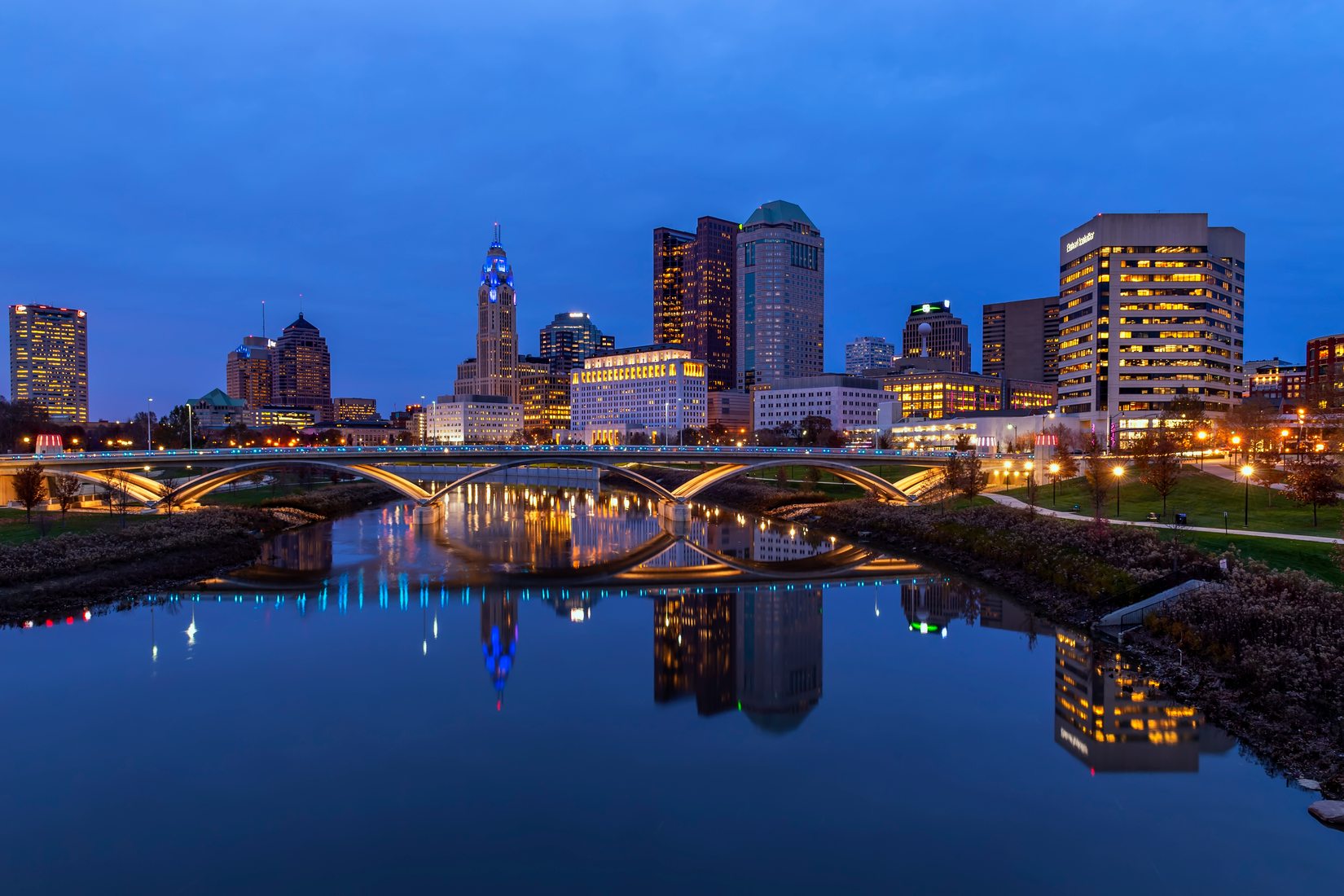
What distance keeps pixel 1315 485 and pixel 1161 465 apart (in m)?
10.6

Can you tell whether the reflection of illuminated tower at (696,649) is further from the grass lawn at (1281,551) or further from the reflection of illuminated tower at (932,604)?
the grass lawn at (1281,551)

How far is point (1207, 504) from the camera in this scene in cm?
4256

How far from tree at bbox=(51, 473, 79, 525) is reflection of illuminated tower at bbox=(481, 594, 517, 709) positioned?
29.4 metres

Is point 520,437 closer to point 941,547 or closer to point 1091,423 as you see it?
point 1091,423

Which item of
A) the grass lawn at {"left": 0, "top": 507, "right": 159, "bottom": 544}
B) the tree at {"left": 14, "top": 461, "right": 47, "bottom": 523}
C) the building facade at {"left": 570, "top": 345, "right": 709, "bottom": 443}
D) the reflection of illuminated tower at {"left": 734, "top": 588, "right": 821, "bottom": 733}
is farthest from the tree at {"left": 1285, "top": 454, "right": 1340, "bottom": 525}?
the building facade at {"left": 570, "top": 345, "right": 709, "bottom": 443}

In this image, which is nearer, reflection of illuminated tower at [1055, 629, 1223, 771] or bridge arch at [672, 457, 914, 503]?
reflection of illuminated tower at [1055, 629, 1223, 771]

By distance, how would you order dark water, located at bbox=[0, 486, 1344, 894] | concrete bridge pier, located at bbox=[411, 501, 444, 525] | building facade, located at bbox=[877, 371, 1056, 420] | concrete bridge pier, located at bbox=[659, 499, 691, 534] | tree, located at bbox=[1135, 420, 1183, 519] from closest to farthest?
dark water, located at bbox=[0, 486, 1344, 894] < tree, located at bbox=[1135, 420, 1183, 519] < concrete bridge pier, located at bbox=[659, 499, 691, 534] < concrete bridge pier, located at bbox=[411, 501, 444, 525] < building facade, located at bbox=[877, 371, 1056, 420]

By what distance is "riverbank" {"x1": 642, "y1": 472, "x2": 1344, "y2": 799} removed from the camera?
18484mm

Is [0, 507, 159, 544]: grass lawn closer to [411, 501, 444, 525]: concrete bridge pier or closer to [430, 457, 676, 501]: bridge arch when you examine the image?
[411, 501, 444, 525]: concrete bridge pier

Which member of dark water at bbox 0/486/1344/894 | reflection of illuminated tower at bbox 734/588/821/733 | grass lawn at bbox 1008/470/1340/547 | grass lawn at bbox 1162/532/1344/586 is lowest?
reflection of illuminated tower at bbox 734/588/821/733

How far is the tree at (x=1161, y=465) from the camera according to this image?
4122 centimetres

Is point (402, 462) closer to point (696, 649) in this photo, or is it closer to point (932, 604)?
point (696, 649)

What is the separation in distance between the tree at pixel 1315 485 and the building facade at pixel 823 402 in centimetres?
12348

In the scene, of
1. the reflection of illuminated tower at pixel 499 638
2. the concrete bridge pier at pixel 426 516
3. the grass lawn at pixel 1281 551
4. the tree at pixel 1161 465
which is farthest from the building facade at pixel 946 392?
the reflection of illuminated tower at pixel 499 638
